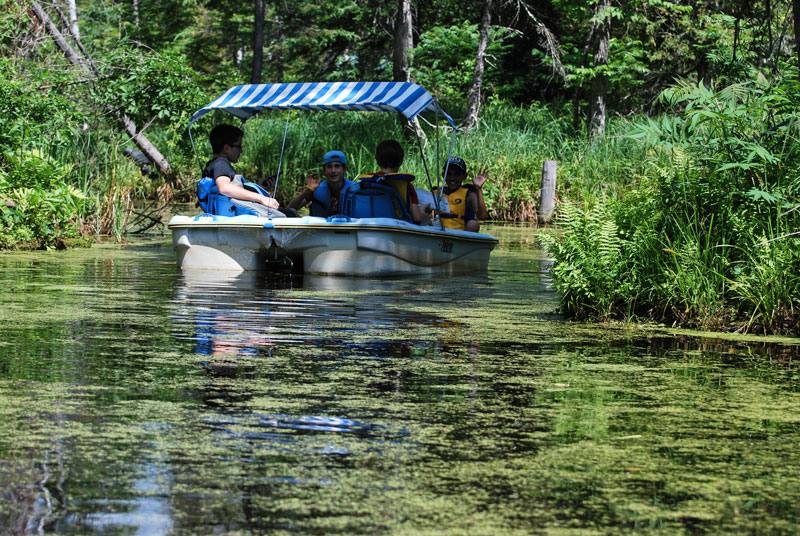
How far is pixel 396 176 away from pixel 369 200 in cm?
44

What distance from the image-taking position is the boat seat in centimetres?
1130

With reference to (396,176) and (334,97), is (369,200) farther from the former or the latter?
(334,97)

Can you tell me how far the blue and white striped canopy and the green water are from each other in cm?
511

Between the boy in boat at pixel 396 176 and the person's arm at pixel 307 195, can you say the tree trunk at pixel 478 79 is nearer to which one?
the person's arm at pixel 307 195

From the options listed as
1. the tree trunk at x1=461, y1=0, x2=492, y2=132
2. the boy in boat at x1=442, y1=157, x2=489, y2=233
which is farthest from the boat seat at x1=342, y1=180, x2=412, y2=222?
the tree trunk at x1=461, y1=0, x2=492, y2=132

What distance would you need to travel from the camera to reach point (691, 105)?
7.08 metres

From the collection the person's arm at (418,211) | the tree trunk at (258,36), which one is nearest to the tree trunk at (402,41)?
the tree trunk at (258,36)

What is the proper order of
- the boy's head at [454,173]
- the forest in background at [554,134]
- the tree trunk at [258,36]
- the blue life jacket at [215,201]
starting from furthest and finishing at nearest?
the tree trunk at [258,36], the boy's head at [454,173], the blue life jacket at [215,201], the forest in background at [554,134]

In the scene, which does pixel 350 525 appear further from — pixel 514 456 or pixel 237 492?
pixel 514 456

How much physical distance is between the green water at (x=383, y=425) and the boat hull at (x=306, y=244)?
3171mm

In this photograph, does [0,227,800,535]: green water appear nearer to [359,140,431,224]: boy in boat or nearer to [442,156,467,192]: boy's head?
[359,140,431,224]: boy in boat

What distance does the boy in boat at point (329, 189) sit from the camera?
37.6 feet

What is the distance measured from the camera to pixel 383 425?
4254mm

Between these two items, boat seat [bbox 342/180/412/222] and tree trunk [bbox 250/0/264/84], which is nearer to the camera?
boat seat [bbox 342/180/412/222]
